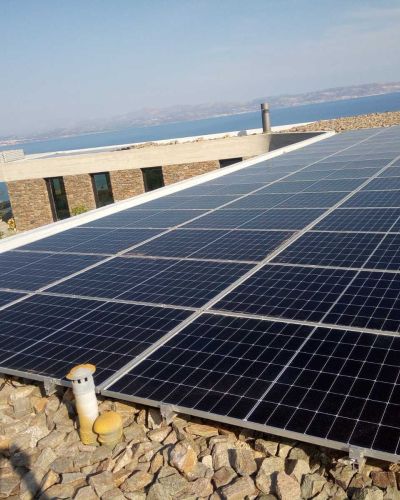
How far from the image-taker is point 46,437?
611 cm

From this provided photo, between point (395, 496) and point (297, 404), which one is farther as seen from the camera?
point (297, 404)

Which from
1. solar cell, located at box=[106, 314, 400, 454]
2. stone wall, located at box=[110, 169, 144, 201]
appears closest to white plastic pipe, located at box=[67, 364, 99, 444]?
solar cell, located at box=[106, 314, 400, 454]

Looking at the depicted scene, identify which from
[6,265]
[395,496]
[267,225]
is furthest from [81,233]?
[395,496]

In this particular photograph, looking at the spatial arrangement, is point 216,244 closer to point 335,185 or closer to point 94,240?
point 94,240

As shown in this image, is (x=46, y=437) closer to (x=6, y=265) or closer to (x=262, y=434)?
(x=262, y=434)

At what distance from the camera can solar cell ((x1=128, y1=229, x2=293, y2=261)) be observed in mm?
10383

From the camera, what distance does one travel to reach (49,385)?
6.43m

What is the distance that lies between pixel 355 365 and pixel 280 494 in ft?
5.49

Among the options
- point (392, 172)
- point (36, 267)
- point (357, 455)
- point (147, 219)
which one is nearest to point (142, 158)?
point (392, 172)

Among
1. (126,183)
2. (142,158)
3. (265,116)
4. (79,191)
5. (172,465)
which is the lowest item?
(79,191)

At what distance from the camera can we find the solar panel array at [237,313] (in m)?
5.32

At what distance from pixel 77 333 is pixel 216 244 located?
4.45 meters

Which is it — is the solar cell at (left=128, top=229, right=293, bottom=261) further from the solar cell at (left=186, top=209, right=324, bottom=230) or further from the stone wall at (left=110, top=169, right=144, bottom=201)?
the stone wall at (left=110, top=169, right=144, bottom=201)

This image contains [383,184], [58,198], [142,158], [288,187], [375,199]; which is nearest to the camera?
[375,199]
